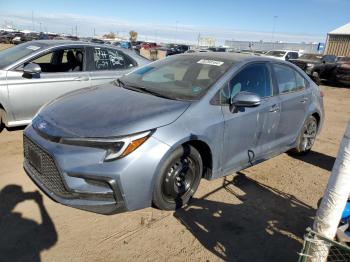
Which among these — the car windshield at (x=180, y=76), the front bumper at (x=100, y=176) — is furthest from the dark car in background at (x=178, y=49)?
the front bumper at (x=100, y=176)

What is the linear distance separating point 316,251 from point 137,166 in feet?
5.07

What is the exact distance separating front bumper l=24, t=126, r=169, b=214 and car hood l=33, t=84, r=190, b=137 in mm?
175

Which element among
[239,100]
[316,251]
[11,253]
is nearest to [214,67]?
[239,100]

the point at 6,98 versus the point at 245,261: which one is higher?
the point at 6,98

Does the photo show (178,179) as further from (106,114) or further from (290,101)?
(290,101)

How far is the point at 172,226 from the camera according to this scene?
3.29m

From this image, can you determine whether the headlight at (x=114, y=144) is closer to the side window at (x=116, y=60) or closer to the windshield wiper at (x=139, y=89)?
the windshield wiper at (x=139, y=89)

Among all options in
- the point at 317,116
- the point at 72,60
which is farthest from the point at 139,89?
the point at 317,116

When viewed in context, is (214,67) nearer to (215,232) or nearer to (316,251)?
(215,232)

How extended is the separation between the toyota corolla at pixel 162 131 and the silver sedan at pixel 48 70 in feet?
5.16

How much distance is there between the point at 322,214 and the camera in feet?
7.37

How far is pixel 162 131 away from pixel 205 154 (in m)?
0.76

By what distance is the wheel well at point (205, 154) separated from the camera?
3554 mm

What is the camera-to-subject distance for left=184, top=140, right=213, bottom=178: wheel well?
355 cm
